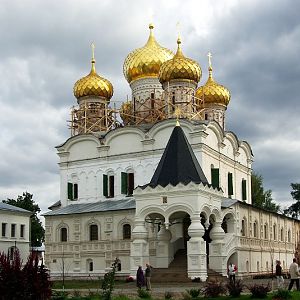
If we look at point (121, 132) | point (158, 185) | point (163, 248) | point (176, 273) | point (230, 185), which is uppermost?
point (121, 132)

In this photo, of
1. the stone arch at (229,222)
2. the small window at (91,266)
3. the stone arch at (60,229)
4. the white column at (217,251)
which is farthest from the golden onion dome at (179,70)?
the white column at (217,251)

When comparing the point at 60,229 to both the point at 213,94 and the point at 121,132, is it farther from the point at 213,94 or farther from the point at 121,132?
the point at 213,94

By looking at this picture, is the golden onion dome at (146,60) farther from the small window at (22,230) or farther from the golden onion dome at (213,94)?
the small window at (22,230)

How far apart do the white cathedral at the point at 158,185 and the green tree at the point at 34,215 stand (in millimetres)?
19269

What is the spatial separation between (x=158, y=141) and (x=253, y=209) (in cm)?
669

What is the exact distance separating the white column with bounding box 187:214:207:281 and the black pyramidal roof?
1.87 metres

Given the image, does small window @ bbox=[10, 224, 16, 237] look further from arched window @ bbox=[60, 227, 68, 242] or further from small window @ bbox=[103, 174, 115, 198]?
small window @ bbox=[103, 174, 115, 198]

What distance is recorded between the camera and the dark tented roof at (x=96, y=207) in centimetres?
3325

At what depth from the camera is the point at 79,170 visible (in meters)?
37.2

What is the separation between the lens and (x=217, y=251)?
89.6ft

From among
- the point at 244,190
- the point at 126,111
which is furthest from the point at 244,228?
the point at 126,111

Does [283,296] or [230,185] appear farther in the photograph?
[230,185]

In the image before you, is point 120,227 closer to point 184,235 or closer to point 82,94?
point 184,235

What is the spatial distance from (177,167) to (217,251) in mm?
4461
